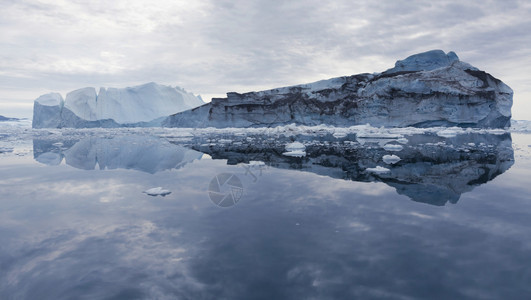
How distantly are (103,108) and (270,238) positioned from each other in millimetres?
37276

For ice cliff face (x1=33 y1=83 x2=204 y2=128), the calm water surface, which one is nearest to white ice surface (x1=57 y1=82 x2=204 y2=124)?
ice cliff face (x1=33 y1=83 x2=204 y2=128)

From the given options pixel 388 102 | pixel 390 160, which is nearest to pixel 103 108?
pixel 388 102

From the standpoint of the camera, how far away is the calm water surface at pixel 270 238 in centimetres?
194

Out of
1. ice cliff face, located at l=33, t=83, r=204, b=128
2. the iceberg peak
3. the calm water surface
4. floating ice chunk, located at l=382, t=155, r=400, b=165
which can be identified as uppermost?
the iceberg peak

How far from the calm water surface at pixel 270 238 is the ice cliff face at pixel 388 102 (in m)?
18.8

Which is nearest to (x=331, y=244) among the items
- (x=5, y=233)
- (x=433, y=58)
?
(x=5, y=233)

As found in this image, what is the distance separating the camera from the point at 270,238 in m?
2.67

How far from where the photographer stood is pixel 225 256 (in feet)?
7.70

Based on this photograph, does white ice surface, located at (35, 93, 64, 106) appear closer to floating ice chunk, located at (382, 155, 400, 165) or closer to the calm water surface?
the calm water surface

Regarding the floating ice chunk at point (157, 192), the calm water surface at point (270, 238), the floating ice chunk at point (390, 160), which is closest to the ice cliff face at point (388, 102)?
the floating ice chunk at point (390, 160)

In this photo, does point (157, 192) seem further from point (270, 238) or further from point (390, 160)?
point (390, 160)

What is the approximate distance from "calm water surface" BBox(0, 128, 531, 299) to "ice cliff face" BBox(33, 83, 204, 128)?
32331mm

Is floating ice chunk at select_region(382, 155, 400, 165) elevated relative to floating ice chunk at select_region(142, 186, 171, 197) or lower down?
elevated

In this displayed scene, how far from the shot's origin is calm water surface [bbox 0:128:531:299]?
1.94 m
